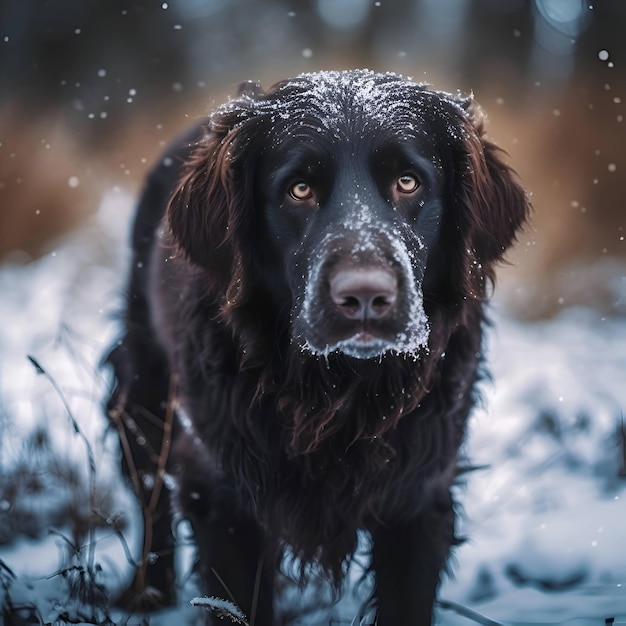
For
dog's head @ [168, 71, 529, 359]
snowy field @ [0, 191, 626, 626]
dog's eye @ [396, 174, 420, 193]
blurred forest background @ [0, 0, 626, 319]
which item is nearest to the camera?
dog's head @ [168, 71, 529, 359]

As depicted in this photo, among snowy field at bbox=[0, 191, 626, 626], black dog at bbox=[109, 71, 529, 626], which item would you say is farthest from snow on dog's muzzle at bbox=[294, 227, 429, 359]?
snowy field at bbox=[0, 191, 626, 626]

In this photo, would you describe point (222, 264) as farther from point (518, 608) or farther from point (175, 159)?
point (518, 608)

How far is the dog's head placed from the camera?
2016 millimetres

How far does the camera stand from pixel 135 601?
8.68ft

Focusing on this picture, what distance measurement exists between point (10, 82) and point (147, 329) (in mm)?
1903

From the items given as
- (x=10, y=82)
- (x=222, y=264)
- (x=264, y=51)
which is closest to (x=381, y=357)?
(x=222, y=264)

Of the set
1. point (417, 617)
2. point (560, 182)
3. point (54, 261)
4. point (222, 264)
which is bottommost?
point (417, 617)

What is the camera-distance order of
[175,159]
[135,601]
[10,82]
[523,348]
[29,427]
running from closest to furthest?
1. [135,601]
2. [175,159]
3. [29,427]
4. [10,82]
5. [523,348]

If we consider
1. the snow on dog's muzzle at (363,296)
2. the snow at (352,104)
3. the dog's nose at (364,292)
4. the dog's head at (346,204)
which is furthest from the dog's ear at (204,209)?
the dog's nose at (364,292)

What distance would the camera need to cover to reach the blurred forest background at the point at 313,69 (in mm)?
4156

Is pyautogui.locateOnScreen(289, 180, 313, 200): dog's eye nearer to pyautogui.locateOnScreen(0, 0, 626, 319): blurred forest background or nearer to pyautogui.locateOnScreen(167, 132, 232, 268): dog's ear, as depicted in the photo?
pyautogui.locateOnScreen(167, 132, 232, 268): dog's ear

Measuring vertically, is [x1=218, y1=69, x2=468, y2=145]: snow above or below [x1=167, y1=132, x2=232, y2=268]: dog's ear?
above

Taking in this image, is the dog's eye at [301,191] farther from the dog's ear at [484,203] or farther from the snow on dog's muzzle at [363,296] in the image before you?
the dog's ear at [484,203]

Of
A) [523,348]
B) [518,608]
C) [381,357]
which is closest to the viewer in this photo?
[381,357]
